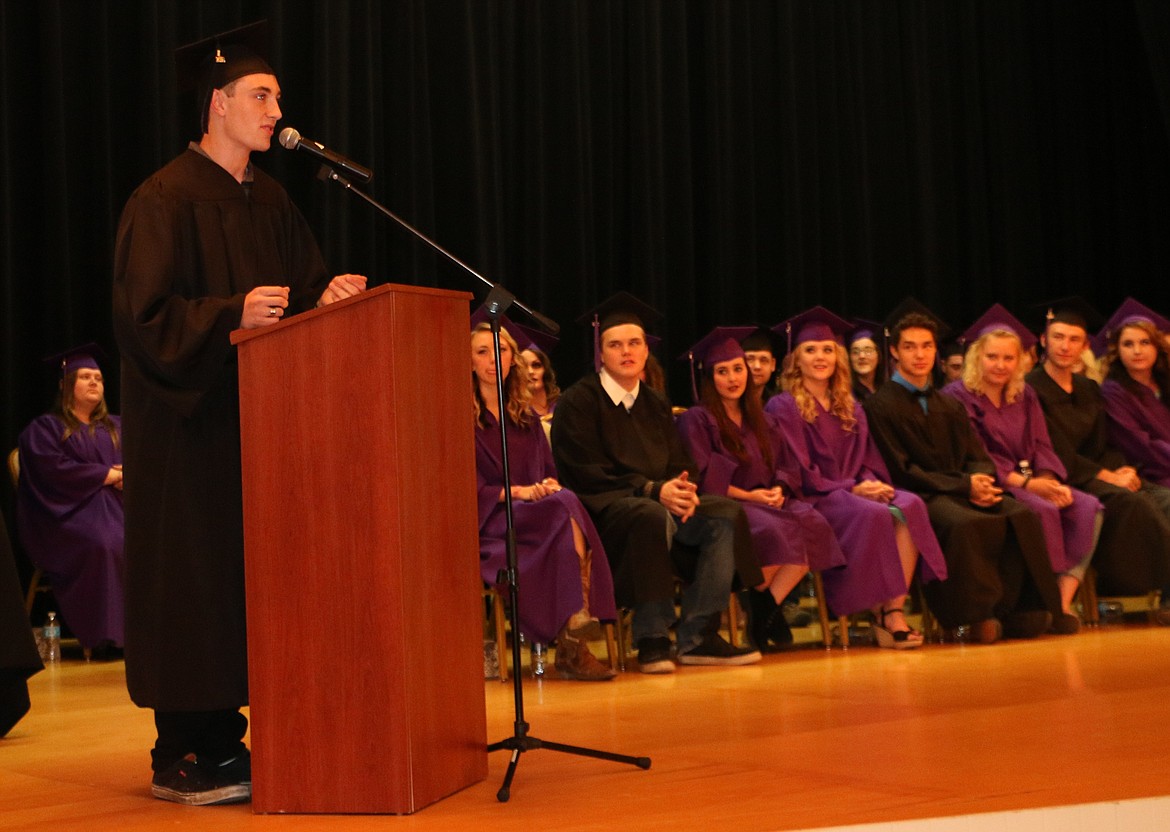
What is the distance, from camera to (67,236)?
847cm

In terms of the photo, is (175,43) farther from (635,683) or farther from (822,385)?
(635,683)

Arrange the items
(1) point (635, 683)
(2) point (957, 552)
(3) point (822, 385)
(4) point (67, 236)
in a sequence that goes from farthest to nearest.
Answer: (4) point (67, 236), (3) point (822, 385), (2) point (957, 552), (1) point (635, 683)

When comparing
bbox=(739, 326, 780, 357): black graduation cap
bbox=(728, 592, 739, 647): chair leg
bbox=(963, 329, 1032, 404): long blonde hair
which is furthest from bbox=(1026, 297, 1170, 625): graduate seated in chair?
bbox=(728, 592, 739, 647): chair leg

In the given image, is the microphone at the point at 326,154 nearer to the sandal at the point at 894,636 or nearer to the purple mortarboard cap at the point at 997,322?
the sandal at the point at 894,636

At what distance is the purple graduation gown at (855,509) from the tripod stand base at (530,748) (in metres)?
3.38

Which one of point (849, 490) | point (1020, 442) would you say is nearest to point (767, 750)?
point (849, 490)

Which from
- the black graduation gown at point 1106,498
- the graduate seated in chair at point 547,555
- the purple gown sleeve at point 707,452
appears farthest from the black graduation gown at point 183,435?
the black graduation gown at point 1106,498

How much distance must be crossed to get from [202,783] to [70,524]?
194 inches

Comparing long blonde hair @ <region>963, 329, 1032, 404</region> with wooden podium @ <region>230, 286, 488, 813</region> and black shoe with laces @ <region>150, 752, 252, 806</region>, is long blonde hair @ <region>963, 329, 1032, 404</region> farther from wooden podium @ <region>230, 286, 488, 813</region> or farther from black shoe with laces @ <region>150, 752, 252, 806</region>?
black shoe with laces @ <region>150, 752, 252, 806</region>

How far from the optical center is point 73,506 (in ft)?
26.7

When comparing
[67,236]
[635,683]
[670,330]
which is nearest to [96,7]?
[67,236]

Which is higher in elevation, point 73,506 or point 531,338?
point 531,338

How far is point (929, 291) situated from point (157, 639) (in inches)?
350

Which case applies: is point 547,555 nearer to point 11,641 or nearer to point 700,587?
point 700,587
